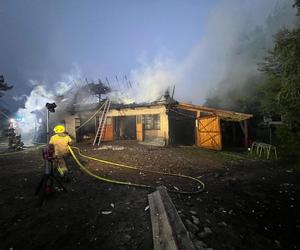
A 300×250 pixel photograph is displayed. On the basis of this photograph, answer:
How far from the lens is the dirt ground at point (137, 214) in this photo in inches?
130

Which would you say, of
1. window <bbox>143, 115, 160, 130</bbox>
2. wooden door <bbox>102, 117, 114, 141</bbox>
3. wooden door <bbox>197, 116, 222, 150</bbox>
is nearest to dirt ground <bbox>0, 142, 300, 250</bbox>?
wooden door <bbox>197, 116, 222, 150</bbox>

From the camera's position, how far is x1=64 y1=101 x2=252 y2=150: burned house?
14991mm

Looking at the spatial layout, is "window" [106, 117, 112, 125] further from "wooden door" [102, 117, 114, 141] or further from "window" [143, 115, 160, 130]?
"window" [143, 115, 160, 130]

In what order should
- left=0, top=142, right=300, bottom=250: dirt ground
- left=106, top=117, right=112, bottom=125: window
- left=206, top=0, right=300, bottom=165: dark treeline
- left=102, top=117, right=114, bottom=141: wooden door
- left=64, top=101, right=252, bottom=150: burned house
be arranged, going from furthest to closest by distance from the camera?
left=106, top=117, right=112, bottom=125: window → left=102, top=117, right=114, bottom=141: wooden door → left=64, top=101, right=252, bottom=150: burned house → left=206, top=0, right=300, bottom=165: dark treeline → left=0, top=142, right=300, bottom=250: dirt ground

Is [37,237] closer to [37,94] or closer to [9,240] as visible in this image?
[9,240]

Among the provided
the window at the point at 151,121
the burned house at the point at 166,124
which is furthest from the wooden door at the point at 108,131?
the window at the point at 151,121

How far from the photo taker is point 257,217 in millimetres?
4309

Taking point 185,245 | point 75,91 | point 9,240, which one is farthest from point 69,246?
point 75,91

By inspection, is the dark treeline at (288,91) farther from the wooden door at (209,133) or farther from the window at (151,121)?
the window at (151,121)

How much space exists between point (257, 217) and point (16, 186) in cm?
689

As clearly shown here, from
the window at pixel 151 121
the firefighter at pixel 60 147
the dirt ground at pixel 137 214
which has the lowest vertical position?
the dirt ground at pixel 137 214

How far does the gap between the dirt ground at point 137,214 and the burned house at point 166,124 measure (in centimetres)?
788

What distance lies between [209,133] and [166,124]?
383 cm

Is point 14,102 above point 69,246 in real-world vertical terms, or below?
above
